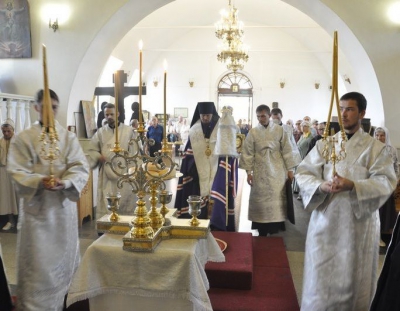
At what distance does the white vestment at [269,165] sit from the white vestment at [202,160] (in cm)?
53

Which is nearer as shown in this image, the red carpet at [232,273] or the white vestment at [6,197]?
the red carpet at [232,273]

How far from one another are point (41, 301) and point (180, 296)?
1.25 m

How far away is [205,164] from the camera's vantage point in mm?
4723

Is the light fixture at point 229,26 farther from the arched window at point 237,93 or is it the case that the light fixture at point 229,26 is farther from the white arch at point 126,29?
the arched window at point 237,93

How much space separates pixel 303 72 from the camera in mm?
18297

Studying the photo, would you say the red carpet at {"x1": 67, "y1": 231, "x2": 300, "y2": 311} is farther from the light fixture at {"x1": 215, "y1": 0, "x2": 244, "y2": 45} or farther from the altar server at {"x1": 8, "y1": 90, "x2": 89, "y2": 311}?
the light fixture at {"x1": 215, "y1": 0, "x2": 244, "y2": 45}

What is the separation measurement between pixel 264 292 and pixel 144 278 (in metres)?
1.56

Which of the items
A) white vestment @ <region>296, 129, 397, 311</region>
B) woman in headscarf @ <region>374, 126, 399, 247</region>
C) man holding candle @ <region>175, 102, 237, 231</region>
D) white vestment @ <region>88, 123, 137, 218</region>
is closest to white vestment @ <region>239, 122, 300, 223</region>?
man holding candle @ <region>175, 102, 237, 231</region>

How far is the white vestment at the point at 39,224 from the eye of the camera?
2.72m

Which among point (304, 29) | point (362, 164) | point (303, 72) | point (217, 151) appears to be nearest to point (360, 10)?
point (217, 151)

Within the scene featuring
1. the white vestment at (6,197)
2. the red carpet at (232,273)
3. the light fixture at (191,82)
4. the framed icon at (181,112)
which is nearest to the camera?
the red carpet at (232,273)

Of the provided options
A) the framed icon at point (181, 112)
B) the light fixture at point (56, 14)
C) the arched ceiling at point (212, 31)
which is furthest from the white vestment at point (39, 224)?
the framed icon at point (181, 112)

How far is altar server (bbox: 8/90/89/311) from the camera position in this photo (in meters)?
2.72

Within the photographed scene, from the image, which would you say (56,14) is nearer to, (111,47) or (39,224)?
(111,47)
